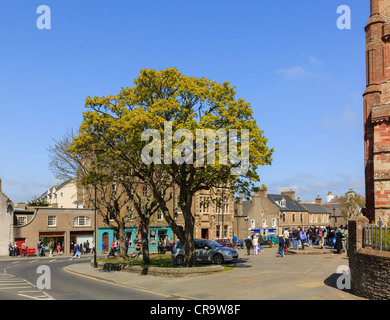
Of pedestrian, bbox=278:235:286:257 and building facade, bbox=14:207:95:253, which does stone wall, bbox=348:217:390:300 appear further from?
building facade, bbox=14:207:95:253

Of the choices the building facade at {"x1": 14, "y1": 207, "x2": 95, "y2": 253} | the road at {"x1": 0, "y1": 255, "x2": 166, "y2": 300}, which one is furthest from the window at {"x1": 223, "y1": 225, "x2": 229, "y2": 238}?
the road at {"x1": 0, "y1": 255, "x2": 166, "y2": 300}

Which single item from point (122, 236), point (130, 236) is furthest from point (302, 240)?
point (130, 236)

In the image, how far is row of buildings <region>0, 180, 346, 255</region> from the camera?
163ft

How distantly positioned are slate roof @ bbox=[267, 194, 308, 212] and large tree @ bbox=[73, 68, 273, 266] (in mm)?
49477

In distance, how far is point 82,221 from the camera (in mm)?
54625

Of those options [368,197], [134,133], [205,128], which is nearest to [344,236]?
[368,197]

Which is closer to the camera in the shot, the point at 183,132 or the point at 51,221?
the point at 183,132

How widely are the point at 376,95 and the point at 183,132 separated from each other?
1384 cm

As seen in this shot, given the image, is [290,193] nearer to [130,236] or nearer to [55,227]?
[130,236]

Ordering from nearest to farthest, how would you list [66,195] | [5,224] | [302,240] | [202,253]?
[202,253], [302,240], [5,224], [66,195]

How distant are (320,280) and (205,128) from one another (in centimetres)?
936

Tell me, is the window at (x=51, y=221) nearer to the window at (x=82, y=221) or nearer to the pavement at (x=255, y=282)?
the window at (x=82, y=221)

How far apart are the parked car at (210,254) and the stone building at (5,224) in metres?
28.9
